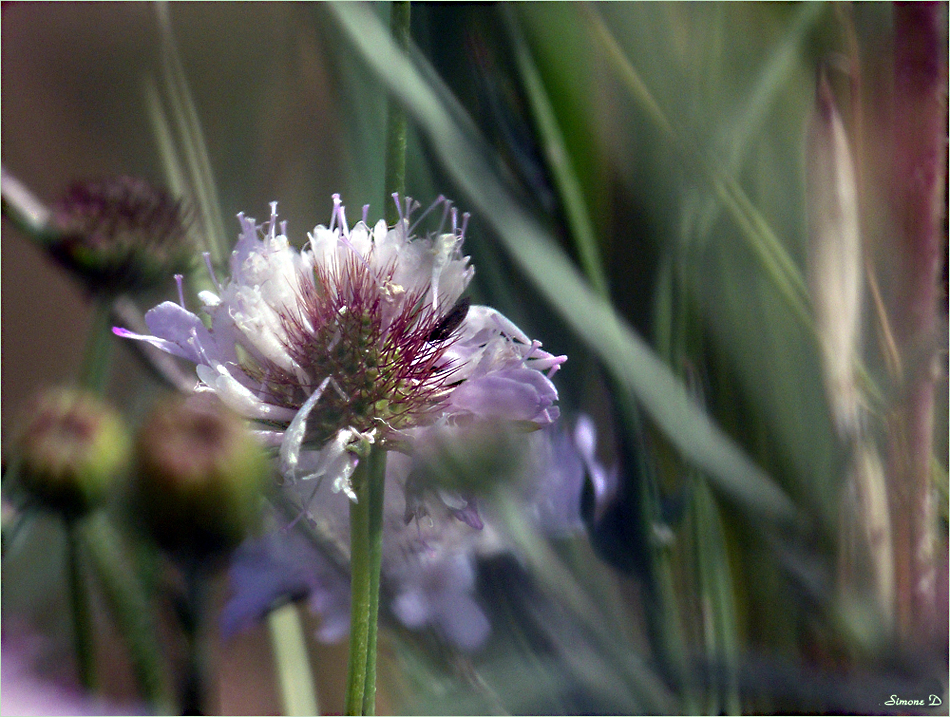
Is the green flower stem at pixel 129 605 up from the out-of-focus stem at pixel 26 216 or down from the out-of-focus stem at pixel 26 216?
down

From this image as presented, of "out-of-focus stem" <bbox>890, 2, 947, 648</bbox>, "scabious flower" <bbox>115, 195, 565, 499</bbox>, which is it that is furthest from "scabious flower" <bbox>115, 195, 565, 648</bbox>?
"out-of-focus stem" <bbox>890, 2, 947, 648</bbox>

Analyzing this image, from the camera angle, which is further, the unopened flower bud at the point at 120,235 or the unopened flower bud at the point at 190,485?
the unopened flower bud at the point at 120,235

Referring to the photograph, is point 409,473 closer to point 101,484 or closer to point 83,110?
point 101,484
